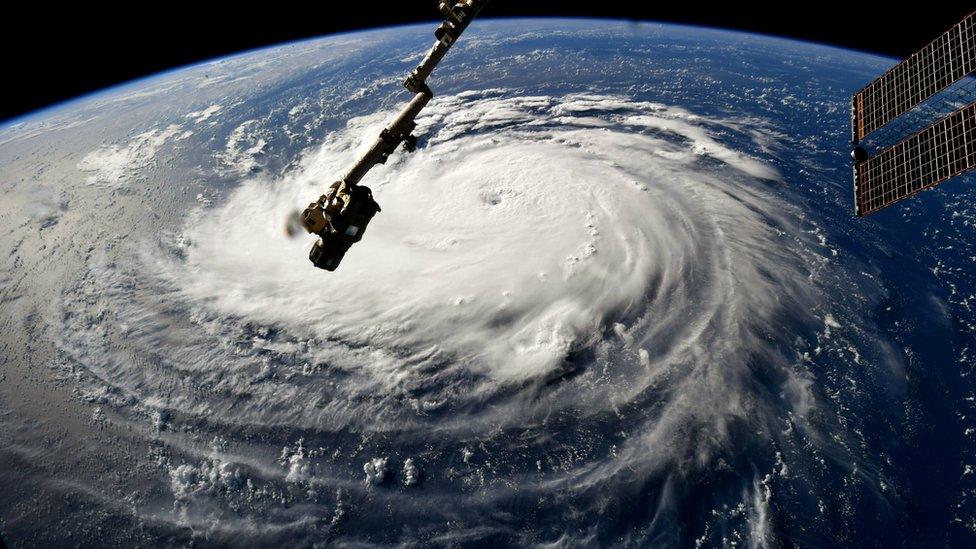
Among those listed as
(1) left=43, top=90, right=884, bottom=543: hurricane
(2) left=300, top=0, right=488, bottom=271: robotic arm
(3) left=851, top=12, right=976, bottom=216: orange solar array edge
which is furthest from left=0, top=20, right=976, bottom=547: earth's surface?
(2) left=300, top=0, right=488, bottom=271: robotic arm

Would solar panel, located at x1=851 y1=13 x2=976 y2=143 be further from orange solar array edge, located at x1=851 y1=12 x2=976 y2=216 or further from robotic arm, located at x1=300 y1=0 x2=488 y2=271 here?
robotic arm, located at x1=300 y1=0 x2=488 y2=271

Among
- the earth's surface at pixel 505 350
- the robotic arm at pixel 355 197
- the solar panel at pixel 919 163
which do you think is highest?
the robotic arm at pixel 355 197

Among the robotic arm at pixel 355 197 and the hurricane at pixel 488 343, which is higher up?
the robotic arm at pixel 355 197

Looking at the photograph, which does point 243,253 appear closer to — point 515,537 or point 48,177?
point 515,537

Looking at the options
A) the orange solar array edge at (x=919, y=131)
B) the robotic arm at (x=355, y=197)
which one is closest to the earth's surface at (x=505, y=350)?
the orange solar array edge at (x=919, y=131)

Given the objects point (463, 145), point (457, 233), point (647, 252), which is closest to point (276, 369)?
point (457, 233)

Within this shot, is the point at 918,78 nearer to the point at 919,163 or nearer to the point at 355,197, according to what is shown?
the point at 919,163

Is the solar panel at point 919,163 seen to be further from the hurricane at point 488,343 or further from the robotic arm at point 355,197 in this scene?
the robotic arm at point 355,197
